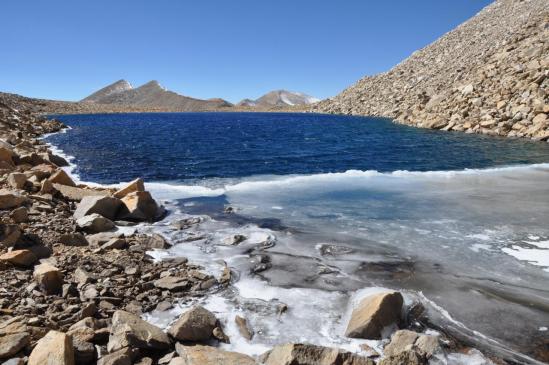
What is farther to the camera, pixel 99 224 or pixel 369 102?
pixel 369 102

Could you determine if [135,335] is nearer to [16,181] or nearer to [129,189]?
[129,189]

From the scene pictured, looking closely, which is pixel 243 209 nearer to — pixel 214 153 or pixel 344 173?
pixel 344 173

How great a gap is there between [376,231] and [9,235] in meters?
9.81

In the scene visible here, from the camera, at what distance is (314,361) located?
5719 millimetres

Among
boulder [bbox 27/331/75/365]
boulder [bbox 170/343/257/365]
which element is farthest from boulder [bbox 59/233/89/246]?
boulder [bbox 170/343/257/365]

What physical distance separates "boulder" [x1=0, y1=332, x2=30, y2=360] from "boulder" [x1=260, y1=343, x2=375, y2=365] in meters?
3.48

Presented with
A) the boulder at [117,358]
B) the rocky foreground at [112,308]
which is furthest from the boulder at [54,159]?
the boulder at [117,358]

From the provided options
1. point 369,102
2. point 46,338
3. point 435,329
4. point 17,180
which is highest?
point 369,102

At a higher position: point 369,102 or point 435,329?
point 369,102

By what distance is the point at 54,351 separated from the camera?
529 cm

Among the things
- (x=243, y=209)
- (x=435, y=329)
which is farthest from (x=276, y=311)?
(x=243, y=209)

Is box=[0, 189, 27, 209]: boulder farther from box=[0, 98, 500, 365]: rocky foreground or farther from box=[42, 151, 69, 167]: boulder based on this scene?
box=[42, 151, 69, 167]: boulder

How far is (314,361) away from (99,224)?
27.2 feet

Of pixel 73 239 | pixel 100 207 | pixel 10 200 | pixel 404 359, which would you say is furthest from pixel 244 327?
pixel 10 200
